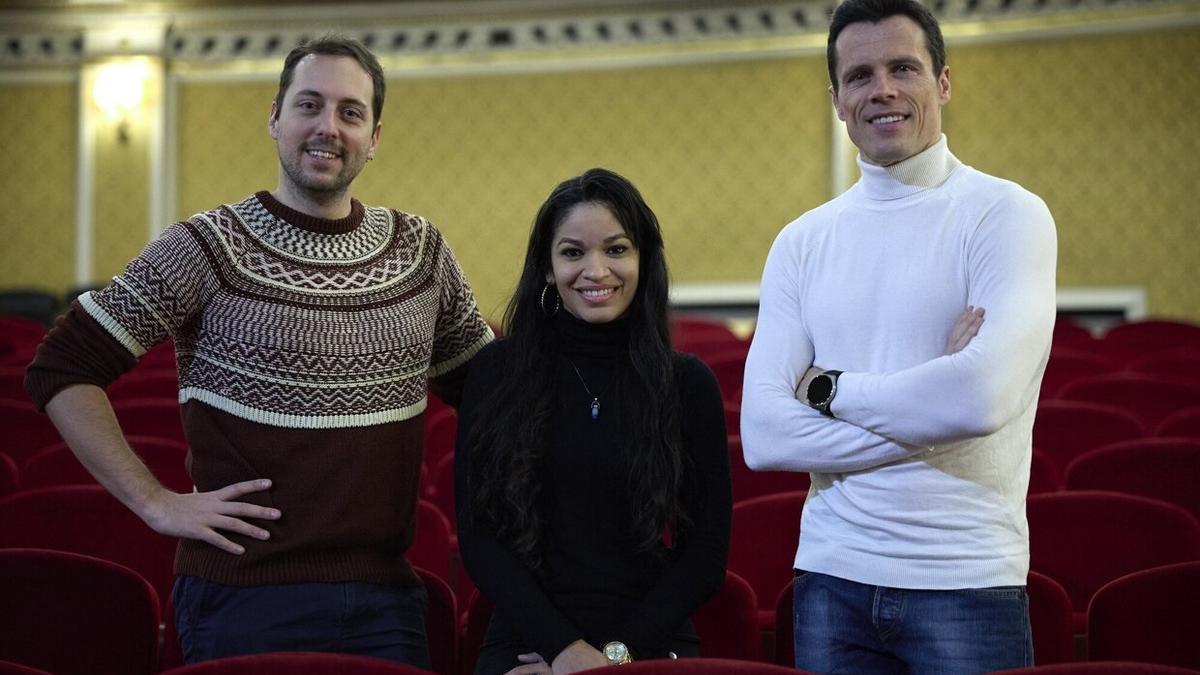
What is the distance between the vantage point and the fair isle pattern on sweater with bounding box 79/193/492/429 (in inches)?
89.7

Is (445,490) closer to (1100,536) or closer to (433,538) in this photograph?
(433,538)

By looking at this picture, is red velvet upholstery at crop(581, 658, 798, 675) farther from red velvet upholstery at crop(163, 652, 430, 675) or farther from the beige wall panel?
the beige wall panel

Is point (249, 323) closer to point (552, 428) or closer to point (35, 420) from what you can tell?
point (552, 428)

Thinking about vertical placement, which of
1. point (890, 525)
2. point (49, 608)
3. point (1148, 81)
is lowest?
point (49, 608)

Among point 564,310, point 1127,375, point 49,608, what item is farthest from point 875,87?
point 1127,375

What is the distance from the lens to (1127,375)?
5047 mm

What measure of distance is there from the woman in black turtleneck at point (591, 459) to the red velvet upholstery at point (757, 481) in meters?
1.34

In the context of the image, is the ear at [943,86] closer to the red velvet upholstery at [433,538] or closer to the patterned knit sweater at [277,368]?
the patterned knit sweater at [277,368]

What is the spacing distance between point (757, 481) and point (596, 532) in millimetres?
1485

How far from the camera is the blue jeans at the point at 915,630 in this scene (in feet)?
6.35

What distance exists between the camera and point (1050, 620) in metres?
2.53

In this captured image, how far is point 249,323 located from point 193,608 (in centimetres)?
52

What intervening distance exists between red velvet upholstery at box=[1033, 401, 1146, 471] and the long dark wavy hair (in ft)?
7.64

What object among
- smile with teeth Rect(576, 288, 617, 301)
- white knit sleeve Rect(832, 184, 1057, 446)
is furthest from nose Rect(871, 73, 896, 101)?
smile with teeth Rect(576, 288, 617, 301)
